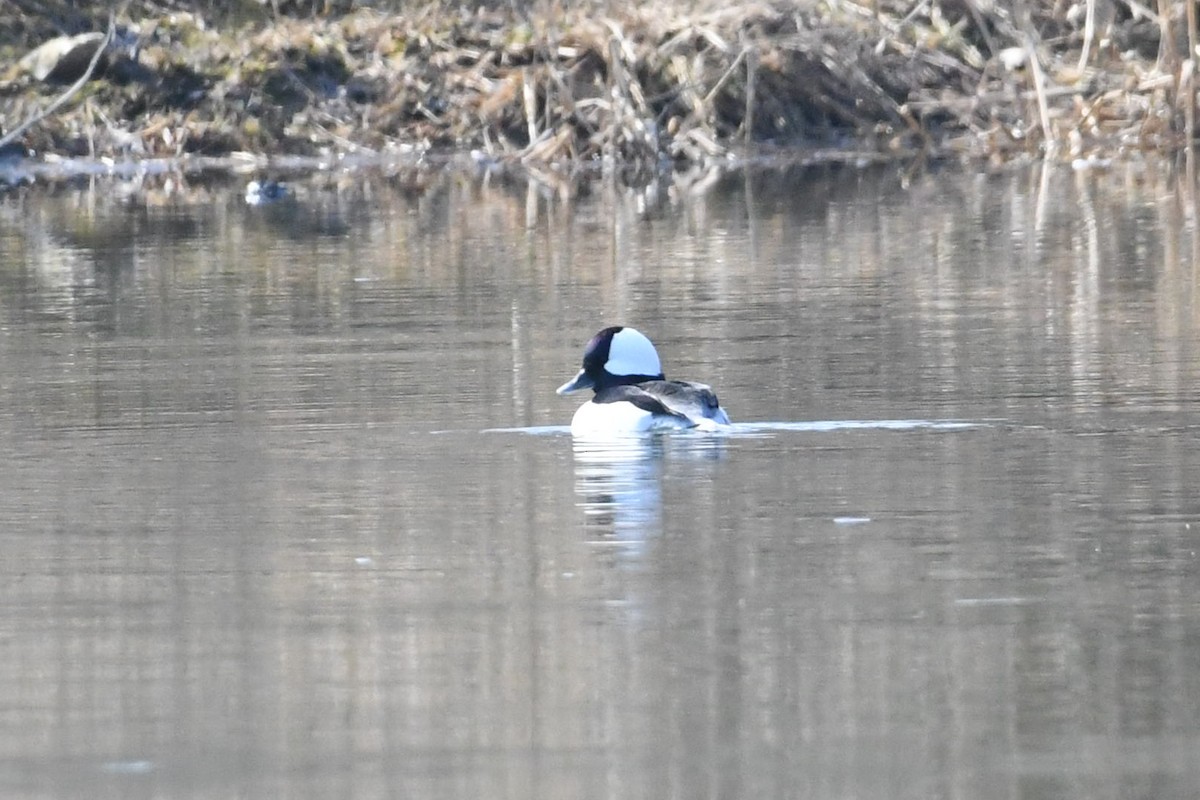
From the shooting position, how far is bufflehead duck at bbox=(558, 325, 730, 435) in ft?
29.7

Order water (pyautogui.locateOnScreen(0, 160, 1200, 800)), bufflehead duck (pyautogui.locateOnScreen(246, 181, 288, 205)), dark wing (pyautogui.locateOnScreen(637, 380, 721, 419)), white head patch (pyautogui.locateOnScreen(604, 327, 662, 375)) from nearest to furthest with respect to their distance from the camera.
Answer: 1. water (pyautogui.locateOnScreen(0, 160, 1200, 800))
2. dark wing (pyautogui.locateOnScreen(637, 380, 721, 419))
3. white head patch (pyautogui.locateOnScreen(604, 327, 662, 375))
4. bufflehead duck (pyautogui.locateOnScreen(246, 181, 288, 205))

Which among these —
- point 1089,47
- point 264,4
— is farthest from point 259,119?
point 1089,47

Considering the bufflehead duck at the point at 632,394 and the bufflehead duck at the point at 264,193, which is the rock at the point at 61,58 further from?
the bufflehead duck at the point at 632,394

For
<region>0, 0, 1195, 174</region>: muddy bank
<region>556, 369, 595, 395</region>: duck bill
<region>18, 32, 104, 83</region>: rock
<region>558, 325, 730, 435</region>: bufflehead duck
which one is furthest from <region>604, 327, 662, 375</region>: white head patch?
<region>18, 32, 104, 83</region>: rock

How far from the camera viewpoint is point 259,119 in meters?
31.2

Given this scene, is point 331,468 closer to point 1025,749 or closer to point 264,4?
point 1025,749

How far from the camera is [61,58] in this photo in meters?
30.8

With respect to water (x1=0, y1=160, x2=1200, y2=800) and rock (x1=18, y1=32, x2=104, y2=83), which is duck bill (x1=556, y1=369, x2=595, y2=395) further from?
rock (x1=18, y1=32, x2=104, y2=83)

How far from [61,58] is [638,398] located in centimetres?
2257

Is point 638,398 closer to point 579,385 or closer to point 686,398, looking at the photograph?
point 686,398

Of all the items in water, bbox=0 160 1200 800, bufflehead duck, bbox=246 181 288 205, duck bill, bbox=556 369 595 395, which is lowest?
water, bbox=0 160 1200 800

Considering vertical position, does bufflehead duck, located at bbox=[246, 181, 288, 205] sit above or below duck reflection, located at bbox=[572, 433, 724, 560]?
above

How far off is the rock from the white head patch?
859 inches

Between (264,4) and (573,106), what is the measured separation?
636 centimetres
